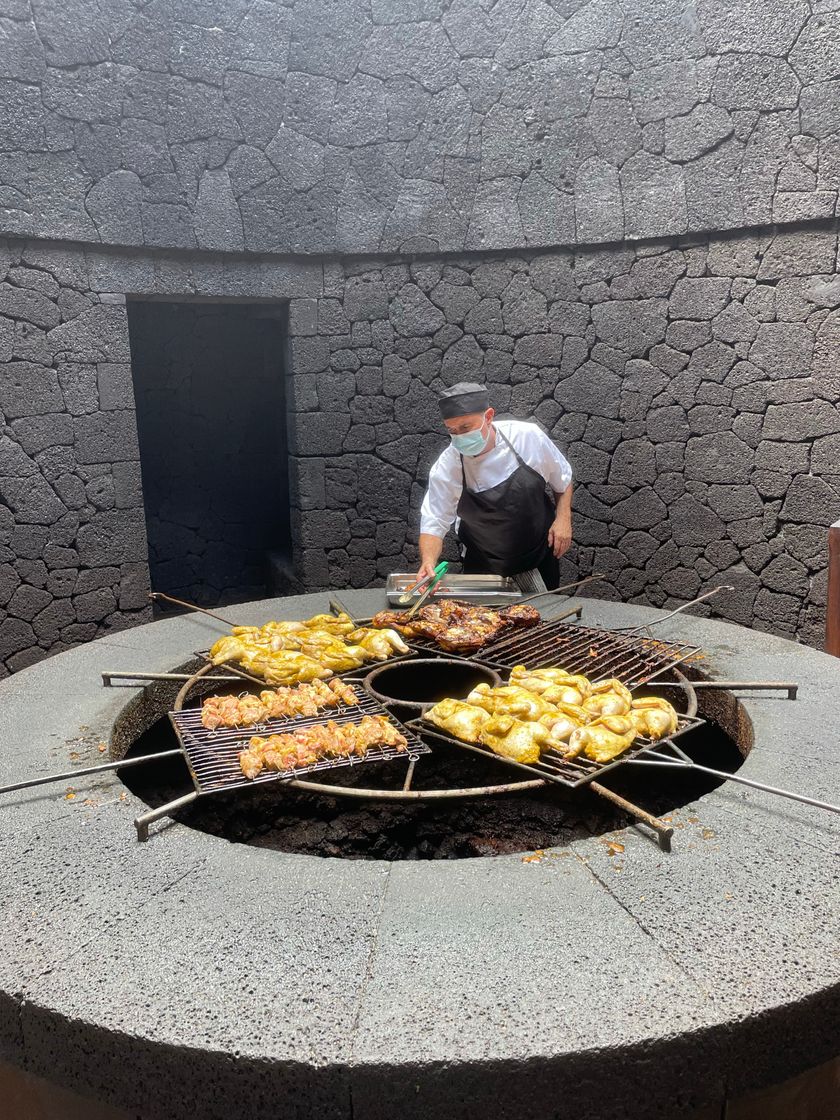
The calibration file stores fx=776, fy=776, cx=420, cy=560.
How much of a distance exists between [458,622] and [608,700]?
106cm

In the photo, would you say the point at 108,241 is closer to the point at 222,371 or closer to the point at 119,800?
the point at 222,371

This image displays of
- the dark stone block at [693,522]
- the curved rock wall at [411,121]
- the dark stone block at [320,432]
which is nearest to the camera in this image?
the curved rock wall at [411,121]

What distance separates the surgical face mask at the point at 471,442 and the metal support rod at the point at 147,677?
1.88 meters

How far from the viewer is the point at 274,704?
8.60 feet

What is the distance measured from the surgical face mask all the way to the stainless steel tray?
719 mm

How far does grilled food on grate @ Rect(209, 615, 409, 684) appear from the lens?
2963 mm

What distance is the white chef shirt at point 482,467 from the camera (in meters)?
4.50

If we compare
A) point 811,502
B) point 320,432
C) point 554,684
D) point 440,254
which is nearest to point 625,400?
point 811,502

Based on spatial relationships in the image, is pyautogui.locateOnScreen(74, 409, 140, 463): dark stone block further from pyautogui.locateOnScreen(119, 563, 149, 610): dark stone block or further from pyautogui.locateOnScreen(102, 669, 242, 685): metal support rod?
pyautogui.locateOnScreen(102, 669, 242, 685): metal support rod

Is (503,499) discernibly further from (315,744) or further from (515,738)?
(315,744)

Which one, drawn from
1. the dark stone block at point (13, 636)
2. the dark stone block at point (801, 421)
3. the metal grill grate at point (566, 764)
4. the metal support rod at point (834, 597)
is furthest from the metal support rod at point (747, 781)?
the dark stone block at point (13, 636)

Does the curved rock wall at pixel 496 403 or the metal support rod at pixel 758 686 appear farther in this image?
the curved rock wall at pixel 496 403

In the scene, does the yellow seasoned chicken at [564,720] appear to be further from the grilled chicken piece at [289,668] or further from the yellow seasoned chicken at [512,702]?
the grilled chicken piece at [289,668]

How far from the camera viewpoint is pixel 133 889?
5.82 ft
